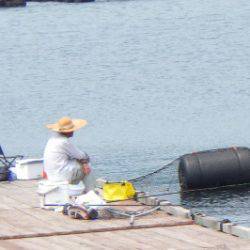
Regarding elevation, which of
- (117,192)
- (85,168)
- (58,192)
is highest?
(85,168)

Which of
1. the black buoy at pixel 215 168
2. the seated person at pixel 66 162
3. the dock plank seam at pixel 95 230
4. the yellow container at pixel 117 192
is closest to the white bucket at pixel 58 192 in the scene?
the seated person at pixel 66 162

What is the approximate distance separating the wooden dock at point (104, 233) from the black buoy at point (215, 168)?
5917mm

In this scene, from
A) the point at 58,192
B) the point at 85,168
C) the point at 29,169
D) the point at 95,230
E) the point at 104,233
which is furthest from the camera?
the point at 29,169

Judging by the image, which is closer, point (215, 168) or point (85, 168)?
point (85, 168)

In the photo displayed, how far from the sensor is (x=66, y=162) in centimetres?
1444

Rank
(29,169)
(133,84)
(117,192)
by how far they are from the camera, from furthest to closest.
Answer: (133,84) → (29,169) → (117,192)

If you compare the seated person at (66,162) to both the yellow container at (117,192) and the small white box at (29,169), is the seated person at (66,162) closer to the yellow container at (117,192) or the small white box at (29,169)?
the yellow container at (117,192)

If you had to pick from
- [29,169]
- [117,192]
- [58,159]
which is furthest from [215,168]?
[58,159]

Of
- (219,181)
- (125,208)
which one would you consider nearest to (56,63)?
(219,181)

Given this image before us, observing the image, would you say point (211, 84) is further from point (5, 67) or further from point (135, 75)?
point (5, 67)

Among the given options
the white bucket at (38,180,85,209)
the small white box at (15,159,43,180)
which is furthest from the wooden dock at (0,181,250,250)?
the small white box at (15,159,43,180)

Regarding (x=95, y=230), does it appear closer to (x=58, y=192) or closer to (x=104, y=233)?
(x=104, y=233)

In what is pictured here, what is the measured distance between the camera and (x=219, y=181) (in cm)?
2039

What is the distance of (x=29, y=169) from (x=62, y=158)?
3.09m
